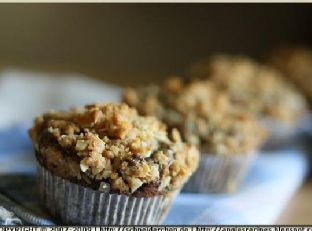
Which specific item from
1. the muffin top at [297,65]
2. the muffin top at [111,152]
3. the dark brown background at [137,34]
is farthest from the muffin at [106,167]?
the muffin top at [297,65]

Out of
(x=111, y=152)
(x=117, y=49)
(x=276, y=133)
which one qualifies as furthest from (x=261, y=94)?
(x=111, y=152)

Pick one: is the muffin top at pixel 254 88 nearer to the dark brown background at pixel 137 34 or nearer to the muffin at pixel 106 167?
the dark brown background at pixel 137 34

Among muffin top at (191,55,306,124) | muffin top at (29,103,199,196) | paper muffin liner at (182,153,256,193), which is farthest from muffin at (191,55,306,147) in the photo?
muffin top at (29,103,199,196)

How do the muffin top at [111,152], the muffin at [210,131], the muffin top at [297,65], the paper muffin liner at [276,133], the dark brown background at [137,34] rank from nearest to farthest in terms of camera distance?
the muffin top at [111,152] → the muffin at [210,131] → the paper muffin liner at [276,133] → the dark brown background at [137,34] → the muffin top at [297,65]

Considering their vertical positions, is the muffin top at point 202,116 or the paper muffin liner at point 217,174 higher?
the muffin top at point 202,116

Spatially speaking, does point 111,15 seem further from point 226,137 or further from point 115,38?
point 226,137

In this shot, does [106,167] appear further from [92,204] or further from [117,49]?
[117,49]

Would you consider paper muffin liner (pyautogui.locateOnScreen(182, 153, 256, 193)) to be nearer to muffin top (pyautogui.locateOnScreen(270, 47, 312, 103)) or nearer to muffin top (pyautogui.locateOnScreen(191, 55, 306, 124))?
muffin top (pyautogui.locateOnScreen(191, 55, 306, 124))
